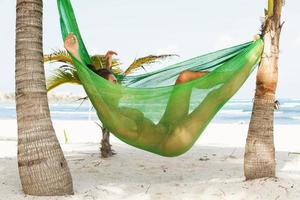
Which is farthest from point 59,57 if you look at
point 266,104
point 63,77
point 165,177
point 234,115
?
point 234,115

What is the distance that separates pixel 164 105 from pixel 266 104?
2.96 ft

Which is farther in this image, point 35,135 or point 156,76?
point 156,76

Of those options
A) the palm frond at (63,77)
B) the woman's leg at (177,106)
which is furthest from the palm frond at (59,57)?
the woman's leg at (177,106)

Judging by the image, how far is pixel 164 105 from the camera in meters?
Result: 3.34

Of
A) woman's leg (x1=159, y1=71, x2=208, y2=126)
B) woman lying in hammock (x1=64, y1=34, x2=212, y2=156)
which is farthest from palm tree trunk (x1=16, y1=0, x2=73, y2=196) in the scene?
woman's leg (x1=159, y1=71, x2=208, y2=126)

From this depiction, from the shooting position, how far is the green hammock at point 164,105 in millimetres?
3277

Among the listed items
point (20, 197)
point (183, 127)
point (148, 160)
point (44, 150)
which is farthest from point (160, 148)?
point (148, 160)

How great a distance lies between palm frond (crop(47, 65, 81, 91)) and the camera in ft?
16.7

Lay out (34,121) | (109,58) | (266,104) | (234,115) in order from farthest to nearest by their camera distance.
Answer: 1. (234,115)
2. (109,58)
3. (266,104)
4. (34,121)

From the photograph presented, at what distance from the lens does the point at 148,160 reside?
5184 millimetres

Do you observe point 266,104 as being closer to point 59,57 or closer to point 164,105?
point 164,105

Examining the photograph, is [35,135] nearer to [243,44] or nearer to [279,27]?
[243,44]

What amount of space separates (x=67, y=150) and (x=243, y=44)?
3.40 m

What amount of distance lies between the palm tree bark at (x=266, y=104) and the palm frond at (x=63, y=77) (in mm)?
2252
